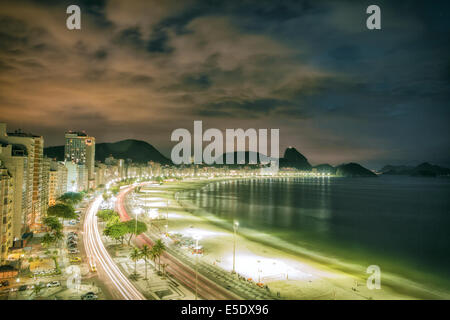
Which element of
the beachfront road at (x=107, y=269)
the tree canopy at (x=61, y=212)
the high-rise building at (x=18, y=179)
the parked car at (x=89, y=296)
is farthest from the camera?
the tree canopy at (x=61, y=212)

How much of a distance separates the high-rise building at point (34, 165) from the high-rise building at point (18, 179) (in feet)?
11.3

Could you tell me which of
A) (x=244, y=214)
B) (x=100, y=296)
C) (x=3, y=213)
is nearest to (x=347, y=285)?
(x=100, y=296)

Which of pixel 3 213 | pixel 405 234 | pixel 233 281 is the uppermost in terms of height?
pixel 3 213

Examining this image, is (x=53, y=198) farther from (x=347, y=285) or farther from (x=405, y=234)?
(x=405, y=234)

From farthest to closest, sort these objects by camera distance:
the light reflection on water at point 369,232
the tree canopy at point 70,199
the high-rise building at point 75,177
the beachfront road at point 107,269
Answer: the high-rise building at point 75,177
the tree canopy at point 70,199
the light reflection on water at point 369,232
the beachfront road at point 107,269

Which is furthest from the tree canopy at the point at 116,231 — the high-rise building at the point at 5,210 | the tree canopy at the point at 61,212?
the tree canopy at the point at 61,212

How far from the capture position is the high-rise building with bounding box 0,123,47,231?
138 feet

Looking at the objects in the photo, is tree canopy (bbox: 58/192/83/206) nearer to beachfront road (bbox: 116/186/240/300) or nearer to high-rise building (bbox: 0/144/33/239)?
high-rise building (bbox: 0/144/33/239)

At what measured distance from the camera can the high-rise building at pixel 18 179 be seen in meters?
35.1

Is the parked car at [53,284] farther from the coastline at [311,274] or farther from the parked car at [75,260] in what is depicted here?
the coastline at [311,274]

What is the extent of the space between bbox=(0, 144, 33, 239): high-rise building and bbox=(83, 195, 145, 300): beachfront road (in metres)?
7.68

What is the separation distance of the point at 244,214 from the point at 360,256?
3442 cm

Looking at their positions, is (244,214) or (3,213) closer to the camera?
(3,213)

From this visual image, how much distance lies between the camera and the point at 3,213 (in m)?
29.4
